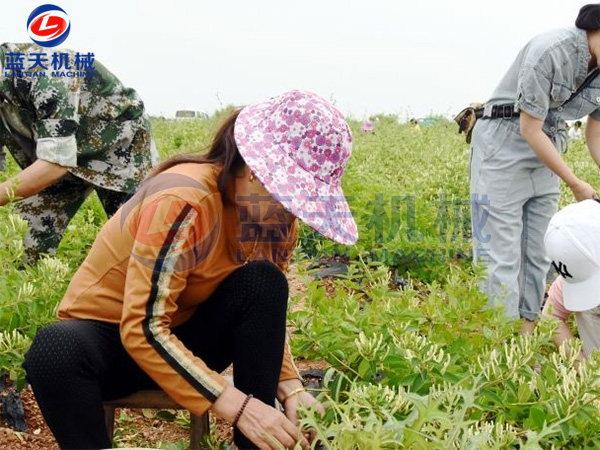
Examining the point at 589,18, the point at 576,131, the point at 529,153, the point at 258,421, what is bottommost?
the point at 576,131

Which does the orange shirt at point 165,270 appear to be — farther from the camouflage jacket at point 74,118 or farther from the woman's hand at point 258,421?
the camouflage jacket at point 74,118

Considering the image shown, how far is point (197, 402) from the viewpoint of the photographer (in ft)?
5.38

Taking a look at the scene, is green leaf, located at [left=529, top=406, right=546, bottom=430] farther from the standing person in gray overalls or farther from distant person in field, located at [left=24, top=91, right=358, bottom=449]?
the standing person in gray overalls

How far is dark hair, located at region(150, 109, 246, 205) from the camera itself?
1698mm

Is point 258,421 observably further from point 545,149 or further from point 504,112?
point 504,112

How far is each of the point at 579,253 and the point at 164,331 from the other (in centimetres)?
133

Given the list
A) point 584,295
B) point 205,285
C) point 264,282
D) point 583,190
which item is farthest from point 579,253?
point 205,285

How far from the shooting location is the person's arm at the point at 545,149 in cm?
281

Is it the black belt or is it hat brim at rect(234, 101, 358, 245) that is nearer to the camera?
hat brim at rect(234, 101, 358, 245)

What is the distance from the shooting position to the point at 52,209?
2.98m

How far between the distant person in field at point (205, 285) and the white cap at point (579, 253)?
919 millimetres

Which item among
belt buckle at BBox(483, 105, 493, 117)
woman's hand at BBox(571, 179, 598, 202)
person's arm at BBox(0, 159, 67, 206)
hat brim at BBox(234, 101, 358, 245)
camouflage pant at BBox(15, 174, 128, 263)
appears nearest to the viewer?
hat brim at BBox(234, 101, 358, 245)

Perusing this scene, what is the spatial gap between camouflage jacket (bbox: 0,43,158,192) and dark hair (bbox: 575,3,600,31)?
173 cm

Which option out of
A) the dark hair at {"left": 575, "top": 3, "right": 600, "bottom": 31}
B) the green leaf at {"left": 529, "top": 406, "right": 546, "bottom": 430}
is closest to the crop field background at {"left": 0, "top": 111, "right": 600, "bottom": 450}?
the green leaf at {"left": 529, "top": 406, "right": 546, "bottom": 430}
